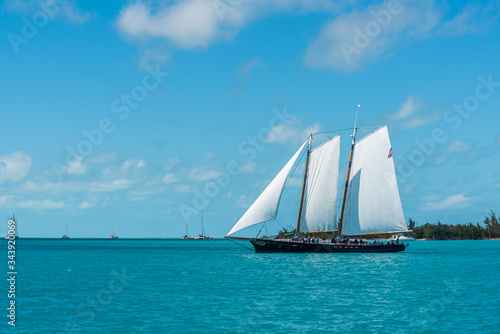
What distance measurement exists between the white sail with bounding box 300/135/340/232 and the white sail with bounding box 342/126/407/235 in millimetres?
3946

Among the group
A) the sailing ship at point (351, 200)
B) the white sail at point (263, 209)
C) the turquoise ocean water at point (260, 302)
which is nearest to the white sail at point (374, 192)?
the sailing ship at point (351, 200)

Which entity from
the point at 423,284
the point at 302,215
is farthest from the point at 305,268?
the point at 302,215

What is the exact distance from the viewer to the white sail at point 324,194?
296 feet

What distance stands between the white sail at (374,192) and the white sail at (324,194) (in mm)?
3946

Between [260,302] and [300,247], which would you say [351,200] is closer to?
[300,247]

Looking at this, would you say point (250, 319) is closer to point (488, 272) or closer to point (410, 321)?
point (410, 321)

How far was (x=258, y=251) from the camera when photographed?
92.1m

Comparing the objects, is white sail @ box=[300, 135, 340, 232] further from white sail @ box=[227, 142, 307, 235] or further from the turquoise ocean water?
the turquoise ocean water

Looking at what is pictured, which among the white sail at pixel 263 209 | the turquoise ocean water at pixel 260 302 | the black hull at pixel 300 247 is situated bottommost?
the turquoise ocean water at pixel 260 302

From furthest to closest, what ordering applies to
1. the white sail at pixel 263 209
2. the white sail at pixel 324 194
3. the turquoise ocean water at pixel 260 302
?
the white sail at pixel 324 194 → the white sail at pixel 263 209 → the turquoise ocean water at pixel 260 302

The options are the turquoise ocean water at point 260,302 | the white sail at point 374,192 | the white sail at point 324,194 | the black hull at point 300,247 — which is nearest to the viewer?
the turquoise ocean water at point 260,302

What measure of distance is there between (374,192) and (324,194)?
26.6 feet

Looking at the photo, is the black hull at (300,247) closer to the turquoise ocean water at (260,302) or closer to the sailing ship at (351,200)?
the sailing ship at (351,200)

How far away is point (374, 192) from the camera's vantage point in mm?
89812
